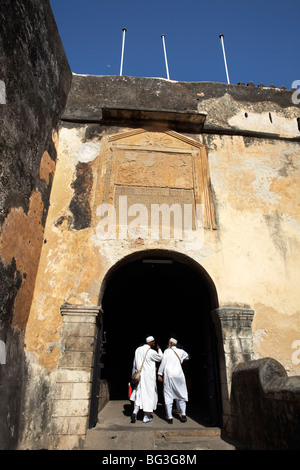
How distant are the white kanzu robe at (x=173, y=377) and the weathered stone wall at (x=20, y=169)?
2015mm

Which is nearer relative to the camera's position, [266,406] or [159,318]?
[266,406]

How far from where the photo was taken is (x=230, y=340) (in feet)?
14.9

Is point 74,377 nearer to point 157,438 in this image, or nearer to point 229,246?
point 157,438

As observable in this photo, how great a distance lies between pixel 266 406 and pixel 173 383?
219 centimetres

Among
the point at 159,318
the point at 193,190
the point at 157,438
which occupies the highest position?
the point at 193,190

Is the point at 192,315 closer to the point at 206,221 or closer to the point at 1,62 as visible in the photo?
the point at 206,221

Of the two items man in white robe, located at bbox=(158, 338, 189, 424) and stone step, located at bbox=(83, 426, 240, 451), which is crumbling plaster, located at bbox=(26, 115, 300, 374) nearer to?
stone step, located at bbox=(83, 426, 240, 451)

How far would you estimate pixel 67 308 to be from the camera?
179 inches

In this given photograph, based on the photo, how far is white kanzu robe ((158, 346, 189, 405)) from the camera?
5016 millimetres

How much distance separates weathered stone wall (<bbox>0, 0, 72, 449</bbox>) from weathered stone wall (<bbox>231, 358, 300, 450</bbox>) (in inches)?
102

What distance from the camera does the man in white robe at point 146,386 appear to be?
4.91 meters

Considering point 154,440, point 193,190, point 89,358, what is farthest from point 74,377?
point 193,190

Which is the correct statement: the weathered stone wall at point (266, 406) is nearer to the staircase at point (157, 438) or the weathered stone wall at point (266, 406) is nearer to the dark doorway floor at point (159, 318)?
the staircase at point (157, 438)

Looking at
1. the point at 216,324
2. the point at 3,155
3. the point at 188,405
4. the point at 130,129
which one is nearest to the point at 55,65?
the point at 130,129
